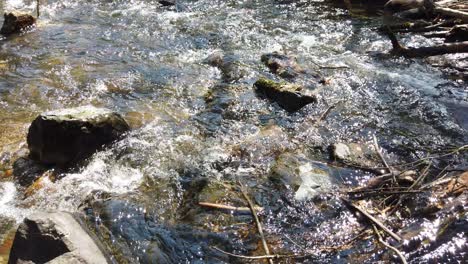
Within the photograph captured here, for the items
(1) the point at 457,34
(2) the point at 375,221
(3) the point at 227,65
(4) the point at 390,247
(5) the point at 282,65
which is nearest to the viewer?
(4) the point at 390,247

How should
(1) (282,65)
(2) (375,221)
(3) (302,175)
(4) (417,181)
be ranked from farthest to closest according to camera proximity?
(1) (282,65)
(3) (302,175)
(4) (417,181)
(2) (375,221)

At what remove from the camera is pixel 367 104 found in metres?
7.12

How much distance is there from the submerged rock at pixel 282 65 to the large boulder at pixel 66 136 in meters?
3.47

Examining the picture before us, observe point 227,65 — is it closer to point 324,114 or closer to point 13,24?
point 324,114

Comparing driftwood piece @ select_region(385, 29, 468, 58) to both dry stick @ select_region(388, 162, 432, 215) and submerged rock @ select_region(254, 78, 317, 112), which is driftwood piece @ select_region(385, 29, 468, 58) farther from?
dry stick @ select_region(388, 162, 432, 215)

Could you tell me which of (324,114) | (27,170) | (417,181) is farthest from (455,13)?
(27,170)

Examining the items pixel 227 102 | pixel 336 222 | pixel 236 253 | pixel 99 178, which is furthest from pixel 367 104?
pixel 99 178

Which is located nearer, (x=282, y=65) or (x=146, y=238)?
(x=146, y=238)

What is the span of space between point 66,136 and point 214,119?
2.19 metres

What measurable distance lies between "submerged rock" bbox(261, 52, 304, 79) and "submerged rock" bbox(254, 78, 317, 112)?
710 millimetres

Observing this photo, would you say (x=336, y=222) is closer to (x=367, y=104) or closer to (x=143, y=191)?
(x=143, y=191)

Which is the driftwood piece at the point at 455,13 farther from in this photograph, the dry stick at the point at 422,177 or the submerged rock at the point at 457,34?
the dry stick at the point at 422,177

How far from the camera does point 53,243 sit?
12.9 feet

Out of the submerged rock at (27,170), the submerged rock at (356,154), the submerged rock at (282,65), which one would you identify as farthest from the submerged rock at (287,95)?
the submerged rock at (27,170)
